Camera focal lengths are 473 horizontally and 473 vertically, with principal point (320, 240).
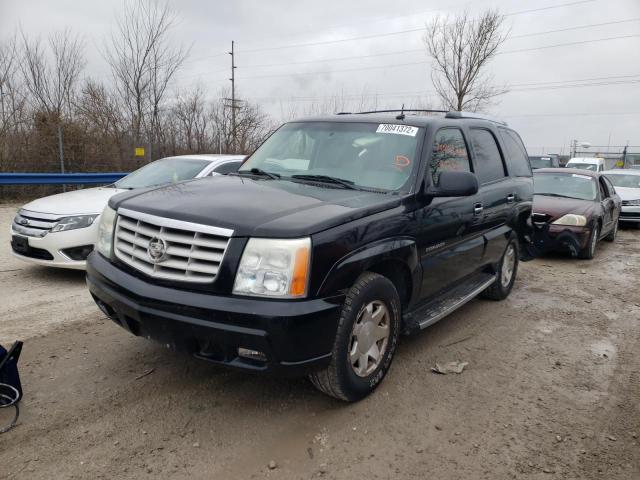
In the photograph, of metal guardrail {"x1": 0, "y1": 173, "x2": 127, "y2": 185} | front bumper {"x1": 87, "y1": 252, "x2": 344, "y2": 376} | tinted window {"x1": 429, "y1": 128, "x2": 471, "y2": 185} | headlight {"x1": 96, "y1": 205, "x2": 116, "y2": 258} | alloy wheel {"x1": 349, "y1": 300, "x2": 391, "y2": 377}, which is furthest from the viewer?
metal guardrail {"x1": 0, "y1": 173, "x2": 127, "y2": 185}

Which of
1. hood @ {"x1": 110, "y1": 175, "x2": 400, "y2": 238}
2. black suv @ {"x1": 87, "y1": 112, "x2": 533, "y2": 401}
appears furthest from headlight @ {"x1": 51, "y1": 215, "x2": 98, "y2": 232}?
hood @ {"x1": 110, "y1": 175, "x2": 400, "y2": 238}

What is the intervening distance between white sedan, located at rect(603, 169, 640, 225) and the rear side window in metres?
8.39

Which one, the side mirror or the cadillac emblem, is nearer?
the cadillac emblem

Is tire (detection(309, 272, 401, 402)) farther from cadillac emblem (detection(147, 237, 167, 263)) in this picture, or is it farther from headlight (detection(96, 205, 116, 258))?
headlight (detection(96, 205, 116, 258))

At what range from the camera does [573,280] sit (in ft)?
22.7

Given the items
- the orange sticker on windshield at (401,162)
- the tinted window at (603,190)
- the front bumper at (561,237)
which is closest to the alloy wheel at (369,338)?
the orange sticker on windshield at (401,162)

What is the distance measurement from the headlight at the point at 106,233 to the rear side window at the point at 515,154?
4.21 metres

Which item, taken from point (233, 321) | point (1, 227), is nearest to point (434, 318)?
point (233, 321)

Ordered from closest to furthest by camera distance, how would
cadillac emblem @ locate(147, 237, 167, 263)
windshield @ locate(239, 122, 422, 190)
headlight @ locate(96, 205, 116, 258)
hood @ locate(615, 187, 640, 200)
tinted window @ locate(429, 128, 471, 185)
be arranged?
cadillac emblem @ locate(147, 237, 167, 263)
headlight @ locate(96, 205, 116, 258)
windshield @ locate(239, 122, 422, 190)
tinted window @ locate(429, 128, 471, 185)
hood @ locate(615, 187, 640, 200)

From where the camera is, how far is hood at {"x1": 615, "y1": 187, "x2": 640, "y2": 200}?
1268 cm

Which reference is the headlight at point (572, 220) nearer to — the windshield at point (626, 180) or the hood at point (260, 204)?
the hood at point (260, 204)

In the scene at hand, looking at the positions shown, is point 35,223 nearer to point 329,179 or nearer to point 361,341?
point 329,179

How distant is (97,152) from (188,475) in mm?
13977

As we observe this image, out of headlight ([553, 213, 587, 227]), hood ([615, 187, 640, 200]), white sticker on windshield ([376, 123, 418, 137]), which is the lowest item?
headlight ([553, 213, 587, 227])
